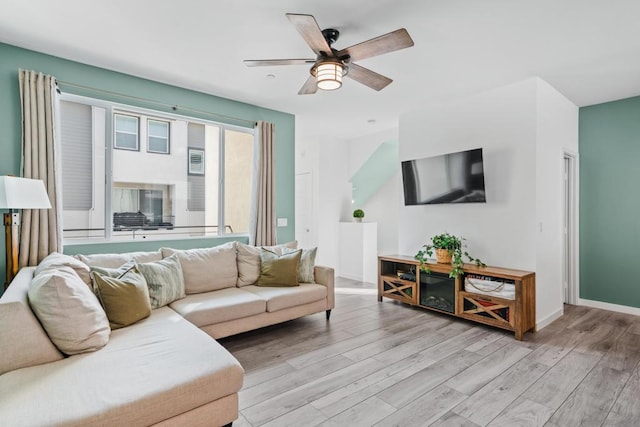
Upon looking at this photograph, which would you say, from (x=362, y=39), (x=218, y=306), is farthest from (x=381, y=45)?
(x=218, y=306)

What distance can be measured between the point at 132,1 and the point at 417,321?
3.83m

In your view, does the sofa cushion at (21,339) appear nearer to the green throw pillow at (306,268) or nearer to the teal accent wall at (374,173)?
the green throw pillow at (306,268)

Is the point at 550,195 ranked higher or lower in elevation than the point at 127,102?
lower

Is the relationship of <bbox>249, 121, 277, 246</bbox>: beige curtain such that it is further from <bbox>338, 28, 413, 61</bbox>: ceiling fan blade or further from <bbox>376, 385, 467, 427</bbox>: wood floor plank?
<bbox>376, 385, 467, 427</bbox>: wood floor plank

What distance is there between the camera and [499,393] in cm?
220

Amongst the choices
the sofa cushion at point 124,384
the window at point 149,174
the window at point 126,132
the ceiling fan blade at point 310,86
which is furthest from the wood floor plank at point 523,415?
the window at point 126,132

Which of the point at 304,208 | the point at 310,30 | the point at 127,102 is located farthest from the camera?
the point at 304,208

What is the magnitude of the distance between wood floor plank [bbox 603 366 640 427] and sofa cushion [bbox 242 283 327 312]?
2.36 meters

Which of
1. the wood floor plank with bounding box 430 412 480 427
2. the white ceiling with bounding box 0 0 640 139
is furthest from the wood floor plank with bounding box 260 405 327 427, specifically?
the white ceiling with bounding box 0 0 640 139

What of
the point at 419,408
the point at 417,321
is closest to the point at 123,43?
the point at 419,408

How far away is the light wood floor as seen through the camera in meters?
1.97

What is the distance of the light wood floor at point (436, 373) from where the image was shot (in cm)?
197

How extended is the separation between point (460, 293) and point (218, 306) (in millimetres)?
2541

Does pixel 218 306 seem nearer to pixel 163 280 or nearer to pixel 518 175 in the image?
pixel 163 280
